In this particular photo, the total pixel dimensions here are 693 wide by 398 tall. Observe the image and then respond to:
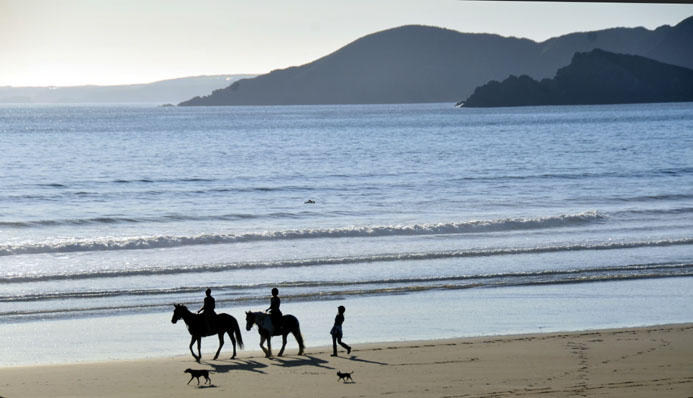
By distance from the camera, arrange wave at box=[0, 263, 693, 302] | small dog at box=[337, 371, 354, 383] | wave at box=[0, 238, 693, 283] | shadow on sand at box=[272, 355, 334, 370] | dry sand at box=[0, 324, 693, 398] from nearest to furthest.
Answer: dry sand at box=[0, 324, 693, 398], small dog at box=[337, 371, 354, 383], shadow on sand at box=[272, 355, 334, 370], wave at box=[0, 263, 693, 302], wave at box=[0, 238, 693, 283]

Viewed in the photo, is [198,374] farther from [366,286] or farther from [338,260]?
[338,260]

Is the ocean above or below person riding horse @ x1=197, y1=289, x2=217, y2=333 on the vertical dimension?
below

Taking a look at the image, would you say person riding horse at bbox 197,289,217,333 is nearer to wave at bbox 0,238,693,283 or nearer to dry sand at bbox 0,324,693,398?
dry sand at bbox 0,324,693,398

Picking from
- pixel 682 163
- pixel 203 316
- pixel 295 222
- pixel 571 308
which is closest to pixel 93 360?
pixel 203 316

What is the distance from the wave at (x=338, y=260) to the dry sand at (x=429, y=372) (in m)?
8.61

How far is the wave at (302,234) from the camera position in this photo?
1018 inches

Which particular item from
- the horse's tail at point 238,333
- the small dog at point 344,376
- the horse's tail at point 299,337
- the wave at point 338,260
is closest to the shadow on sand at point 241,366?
the horse's tail at point 238,333

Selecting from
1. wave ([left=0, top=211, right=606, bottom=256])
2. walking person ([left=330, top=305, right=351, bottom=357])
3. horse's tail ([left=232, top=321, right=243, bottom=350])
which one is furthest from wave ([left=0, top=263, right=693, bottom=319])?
wave ([left=0, top=211, right=606, bottom=256])

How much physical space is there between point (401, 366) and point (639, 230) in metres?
18.3

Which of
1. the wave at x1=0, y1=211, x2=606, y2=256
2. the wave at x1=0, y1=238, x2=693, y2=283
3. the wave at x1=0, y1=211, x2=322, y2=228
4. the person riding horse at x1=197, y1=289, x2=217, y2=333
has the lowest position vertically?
the wave at x1=0, y1=211, x2=322, y2=228

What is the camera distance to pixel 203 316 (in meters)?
13.2

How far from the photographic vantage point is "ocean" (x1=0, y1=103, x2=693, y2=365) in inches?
629

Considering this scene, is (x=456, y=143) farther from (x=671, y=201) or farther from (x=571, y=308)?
(x=571, y=308)

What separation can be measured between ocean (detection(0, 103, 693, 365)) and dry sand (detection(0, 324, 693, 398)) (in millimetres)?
1177
